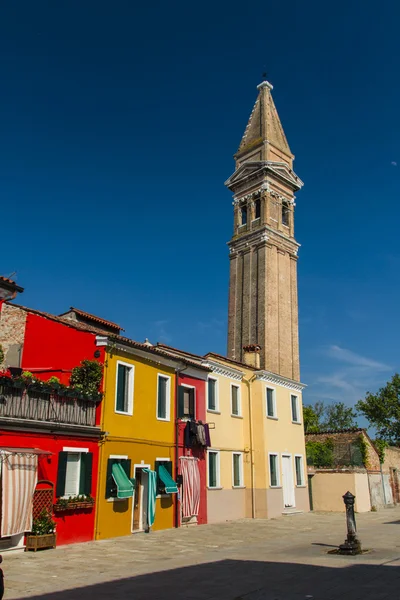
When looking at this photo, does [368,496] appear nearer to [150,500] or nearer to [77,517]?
[150,500]

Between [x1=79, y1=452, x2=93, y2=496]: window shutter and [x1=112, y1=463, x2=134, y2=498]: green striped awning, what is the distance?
3.44 ft

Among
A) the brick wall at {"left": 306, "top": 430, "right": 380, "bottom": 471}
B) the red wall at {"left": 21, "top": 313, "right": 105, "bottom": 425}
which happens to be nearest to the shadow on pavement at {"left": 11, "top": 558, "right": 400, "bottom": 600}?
the red wall at {"left": 21, "top": 313, "right": 105, "bottom": 425}

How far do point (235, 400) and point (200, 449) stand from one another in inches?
170

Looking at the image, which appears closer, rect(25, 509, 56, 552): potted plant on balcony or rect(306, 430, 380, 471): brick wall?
rect(25, 509, 56, 552): potted plant on balcony

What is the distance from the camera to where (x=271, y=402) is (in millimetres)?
27297

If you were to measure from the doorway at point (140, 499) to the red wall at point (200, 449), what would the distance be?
2.38 meters

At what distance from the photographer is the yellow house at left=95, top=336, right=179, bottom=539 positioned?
55.3ft

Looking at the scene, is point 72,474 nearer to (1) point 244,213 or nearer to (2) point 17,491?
(2) point 17,491

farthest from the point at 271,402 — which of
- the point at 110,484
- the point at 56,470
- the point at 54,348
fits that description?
the point at 56,470

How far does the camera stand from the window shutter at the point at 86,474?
15.9 m

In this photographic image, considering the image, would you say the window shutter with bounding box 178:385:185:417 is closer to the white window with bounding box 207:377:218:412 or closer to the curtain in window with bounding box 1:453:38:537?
the white window with bounding box 207:377:218:412

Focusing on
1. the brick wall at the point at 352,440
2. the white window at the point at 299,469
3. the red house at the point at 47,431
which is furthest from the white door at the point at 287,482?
the red house at the point at 47,431

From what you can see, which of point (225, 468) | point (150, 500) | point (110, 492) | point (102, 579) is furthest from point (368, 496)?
point (102, 579)

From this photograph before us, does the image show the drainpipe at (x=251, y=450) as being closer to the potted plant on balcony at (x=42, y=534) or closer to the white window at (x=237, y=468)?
Result: the white window at (x=237, y=468)
